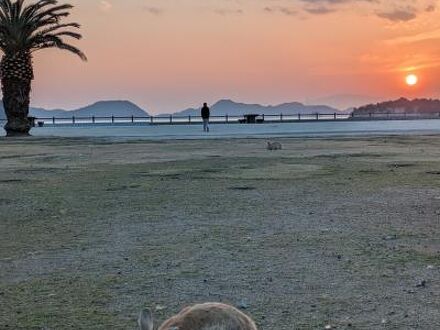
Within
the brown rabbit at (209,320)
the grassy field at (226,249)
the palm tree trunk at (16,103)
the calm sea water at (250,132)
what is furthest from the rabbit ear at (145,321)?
the palm tree trunk at (16,103)

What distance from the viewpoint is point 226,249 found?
7.05 m

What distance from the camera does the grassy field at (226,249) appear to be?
5.07m

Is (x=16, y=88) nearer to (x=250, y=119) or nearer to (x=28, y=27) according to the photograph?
(x=28, y=27)

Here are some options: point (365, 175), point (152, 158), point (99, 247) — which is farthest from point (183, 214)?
point (152, 158)

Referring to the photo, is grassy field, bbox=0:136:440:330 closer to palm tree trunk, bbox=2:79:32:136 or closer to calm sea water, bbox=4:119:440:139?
calm sea water, bbox=4:119:440:139

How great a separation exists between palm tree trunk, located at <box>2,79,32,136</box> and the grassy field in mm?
26934

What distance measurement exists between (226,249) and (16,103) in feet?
116

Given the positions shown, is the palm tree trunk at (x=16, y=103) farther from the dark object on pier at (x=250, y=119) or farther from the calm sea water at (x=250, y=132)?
the dark object on pier at (x=250, y=119)

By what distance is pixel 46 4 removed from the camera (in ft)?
128

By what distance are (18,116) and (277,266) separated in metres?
36.4

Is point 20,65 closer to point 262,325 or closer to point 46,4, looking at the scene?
point 46,4

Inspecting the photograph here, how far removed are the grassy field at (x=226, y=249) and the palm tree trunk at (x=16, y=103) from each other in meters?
26.9

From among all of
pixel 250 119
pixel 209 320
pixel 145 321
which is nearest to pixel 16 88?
pixel 250 119

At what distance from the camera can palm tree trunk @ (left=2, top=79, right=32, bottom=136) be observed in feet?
130
